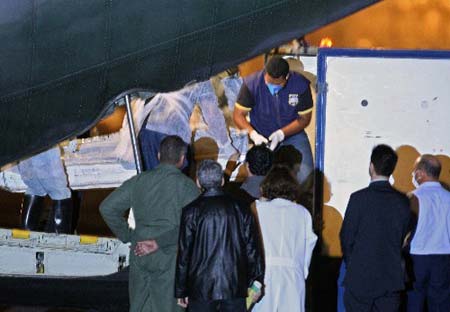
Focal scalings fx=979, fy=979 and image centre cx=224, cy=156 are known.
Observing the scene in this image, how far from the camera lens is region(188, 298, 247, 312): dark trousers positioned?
19.9 ft

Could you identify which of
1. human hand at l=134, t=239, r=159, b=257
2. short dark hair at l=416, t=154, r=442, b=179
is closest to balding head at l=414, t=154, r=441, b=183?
short dark hair at l=416, t=154, r=442, b=179

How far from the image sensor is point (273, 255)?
633 centimetres

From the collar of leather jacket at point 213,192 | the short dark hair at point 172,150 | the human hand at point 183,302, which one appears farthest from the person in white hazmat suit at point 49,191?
the collar of leather jacket at point 213,192

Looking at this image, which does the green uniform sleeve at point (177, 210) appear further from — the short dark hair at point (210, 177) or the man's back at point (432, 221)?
the man's back at point (432, 221)

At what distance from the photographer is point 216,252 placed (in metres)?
6.02

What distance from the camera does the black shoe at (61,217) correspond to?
859 cm

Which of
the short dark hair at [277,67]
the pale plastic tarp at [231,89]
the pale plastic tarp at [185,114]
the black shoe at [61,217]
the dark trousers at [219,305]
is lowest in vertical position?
the dark trousers at [219,305]

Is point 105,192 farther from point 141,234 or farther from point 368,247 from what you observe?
point 368,247

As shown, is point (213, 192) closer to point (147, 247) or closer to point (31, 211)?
point (147, 247)

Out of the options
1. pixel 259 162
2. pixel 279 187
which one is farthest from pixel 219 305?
pixel 259 162

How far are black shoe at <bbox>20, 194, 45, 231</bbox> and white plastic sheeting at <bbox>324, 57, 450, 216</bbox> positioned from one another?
8.37 feet

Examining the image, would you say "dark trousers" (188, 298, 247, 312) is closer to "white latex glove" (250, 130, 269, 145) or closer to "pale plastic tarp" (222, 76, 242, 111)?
"white latex glove" (250, 130, 269, 145)

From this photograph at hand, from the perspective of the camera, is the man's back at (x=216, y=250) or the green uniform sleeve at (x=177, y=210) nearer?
the man's back at (x=216, y=250)

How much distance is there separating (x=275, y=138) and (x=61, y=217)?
78.9 inches
